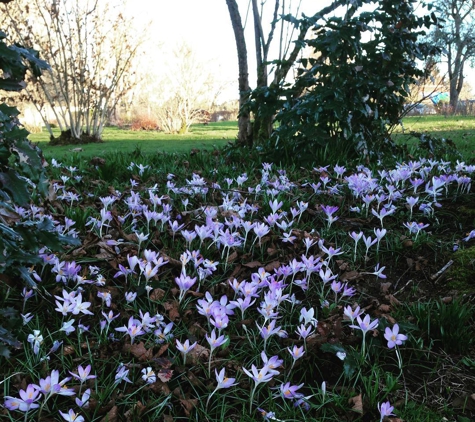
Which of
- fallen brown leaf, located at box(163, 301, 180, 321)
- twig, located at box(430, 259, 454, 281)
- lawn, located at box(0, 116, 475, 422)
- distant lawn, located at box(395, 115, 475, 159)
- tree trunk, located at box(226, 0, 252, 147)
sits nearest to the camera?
lawn, located at box(0, 116, 475, 422)

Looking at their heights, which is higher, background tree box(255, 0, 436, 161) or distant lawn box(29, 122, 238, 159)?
background tree box(255, 0, 436, 161)

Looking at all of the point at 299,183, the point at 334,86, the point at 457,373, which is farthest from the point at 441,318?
the point at 334,86

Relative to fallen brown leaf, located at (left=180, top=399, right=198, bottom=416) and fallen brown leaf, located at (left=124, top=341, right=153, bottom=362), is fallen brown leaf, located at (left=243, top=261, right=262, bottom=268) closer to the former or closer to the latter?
fallen brown leaf, located at (left=124, top=341, right=153, bottom=362)

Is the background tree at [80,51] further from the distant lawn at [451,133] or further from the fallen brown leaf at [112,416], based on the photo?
the fallen brown leaf at [112,416]

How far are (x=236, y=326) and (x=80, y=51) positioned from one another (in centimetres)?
980

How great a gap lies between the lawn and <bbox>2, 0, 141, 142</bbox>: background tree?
335 inches

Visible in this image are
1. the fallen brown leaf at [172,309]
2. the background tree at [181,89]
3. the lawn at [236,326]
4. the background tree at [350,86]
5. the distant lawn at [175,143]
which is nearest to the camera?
the lawn at [236,326]

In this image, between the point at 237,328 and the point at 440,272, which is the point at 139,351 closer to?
the point at 237,328

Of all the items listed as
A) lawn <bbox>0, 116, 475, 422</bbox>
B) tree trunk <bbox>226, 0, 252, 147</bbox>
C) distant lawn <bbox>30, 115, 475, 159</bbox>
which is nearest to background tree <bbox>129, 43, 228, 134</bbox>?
distant lawn <bbox>30, 115, 475, 159</bbox>

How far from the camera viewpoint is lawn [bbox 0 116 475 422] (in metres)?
1.25

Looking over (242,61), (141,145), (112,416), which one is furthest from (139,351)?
(141,145)

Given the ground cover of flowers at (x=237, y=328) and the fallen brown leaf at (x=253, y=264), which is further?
the fallen brown leaf at (x=253, y=264)

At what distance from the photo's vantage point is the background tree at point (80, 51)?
9516 millimetres

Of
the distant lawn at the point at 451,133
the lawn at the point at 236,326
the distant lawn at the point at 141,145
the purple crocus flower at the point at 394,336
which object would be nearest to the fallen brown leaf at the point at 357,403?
the lawn at the point at 236,326
